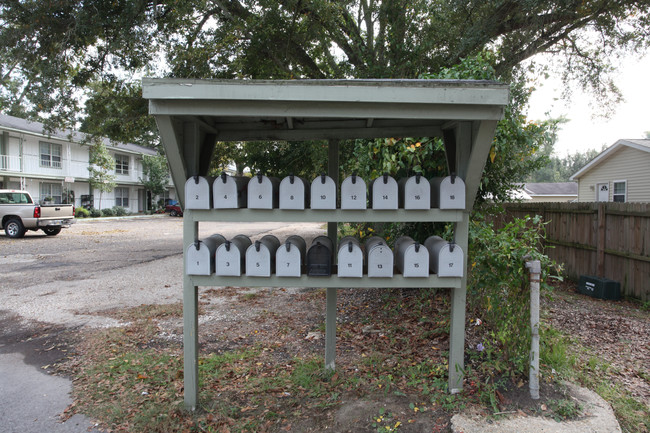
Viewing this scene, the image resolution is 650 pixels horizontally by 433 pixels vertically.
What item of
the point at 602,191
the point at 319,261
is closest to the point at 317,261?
the point at 319,261

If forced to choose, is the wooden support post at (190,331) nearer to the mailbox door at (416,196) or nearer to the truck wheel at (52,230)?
the mailbox door at (416,196)

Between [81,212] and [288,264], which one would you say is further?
[81,212]

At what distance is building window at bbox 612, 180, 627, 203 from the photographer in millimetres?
14242

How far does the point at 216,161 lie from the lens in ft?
39.0

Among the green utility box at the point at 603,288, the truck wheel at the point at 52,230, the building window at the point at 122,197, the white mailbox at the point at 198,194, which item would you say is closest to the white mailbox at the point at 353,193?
the white mailbox at the point at 198,194

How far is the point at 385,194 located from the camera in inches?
107

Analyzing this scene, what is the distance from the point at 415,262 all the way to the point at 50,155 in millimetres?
26599

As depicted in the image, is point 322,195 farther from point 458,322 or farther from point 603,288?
point 603,288

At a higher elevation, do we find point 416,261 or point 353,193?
point 353,193

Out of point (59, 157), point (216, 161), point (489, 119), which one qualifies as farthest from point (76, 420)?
point (59, 157)

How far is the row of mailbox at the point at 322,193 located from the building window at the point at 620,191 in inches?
597

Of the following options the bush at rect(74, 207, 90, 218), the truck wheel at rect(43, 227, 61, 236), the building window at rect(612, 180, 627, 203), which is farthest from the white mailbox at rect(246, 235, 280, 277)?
the bush at rect(74, 207, 90, 218)

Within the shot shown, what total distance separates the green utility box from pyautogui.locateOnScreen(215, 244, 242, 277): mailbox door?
6223mm

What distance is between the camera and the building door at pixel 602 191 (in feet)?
49.8
